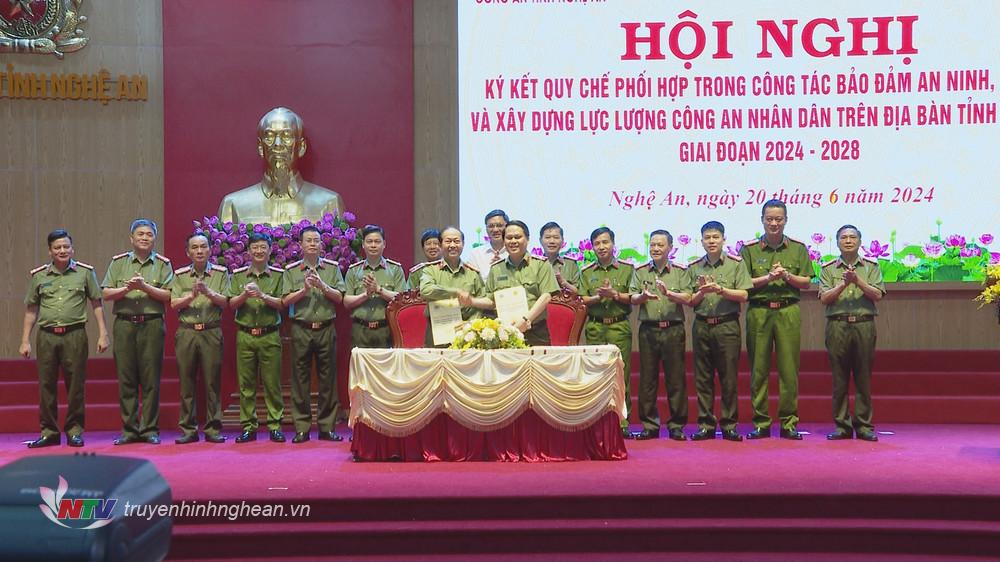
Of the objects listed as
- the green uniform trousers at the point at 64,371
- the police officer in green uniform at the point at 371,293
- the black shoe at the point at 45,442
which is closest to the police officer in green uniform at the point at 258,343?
the police officer in green uniform at the point at 371,293

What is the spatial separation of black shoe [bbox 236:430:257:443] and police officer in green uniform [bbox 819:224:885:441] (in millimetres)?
3513

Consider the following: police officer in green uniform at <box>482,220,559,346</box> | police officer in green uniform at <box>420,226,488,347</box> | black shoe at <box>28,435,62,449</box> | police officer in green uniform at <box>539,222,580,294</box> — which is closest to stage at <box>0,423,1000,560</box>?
police officer in green uniform at <box>482,220,559,346</box>

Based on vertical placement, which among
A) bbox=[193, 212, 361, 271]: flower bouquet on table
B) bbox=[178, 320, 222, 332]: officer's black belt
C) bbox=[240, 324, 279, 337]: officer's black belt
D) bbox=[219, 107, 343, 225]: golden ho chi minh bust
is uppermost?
bbox=[219, 107, 343, 225]: golden ho chi minh bust

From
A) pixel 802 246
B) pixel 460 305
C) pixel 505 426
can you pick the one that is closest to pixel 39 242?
pixel 460 305

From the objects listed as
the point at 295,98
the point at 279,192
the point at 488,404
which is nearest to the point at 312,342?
the point at 488,404

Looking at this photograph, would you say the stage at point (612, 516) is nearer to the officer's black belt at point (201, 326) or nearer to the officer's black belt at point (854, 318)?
the officer's black belt at point (854, 318)

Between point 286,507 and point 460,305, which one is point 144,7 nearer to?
point 460,305

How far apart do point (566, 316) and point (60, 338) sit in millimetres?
3093

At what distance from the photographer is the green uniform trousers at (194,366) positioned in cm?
616

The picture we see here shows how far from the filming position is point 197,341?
6.19 meters

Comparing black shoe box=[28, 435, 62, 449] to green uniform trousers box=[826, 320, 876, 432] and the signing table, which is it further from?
green uniform trousers box=[826, 320, 876, 432]

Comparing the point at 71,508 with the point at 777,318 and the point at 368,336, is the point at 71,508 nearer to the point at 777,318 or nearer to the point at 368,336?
the point at 368,336

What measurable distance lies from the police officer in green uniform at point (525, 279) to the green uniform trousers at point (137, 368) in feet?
6.95

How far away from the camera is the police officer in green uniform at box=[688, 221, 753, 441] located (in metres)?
5.98
